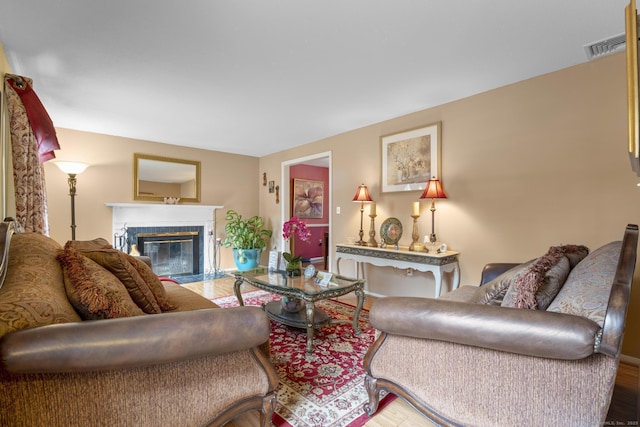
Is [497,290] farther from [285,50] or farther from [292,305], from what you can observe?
[285,50]

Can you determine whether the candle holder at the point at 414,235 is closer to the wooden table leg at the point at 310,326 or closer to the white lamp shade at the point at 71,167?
the wooden table leg at the point at 310,326

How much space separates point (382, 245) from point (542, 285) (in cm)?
222

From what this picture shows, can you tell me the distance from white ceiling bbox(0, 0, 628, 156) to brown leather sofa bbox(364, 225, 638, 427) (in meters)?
1.48

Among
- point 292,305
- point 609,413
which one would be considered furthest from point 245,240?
point 609,413

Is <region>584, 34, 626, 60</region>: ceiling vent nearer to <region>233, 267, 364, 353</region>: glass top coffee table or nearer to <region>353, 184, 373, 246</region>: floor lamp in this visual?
<region>353, 184, 373, 246</region>: floor lamp

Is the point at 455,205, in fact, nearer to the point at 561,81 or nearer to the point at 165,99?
the point at 561,81

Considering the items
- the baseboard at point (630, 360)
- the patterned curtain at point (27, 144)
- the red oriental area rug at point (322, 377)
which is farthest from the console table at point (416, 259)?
the patterned curtain at point (27, 144)

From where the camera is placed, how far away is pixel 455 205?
3.02 metres

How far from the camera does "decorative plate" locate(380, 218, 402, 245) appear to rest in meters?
3.45

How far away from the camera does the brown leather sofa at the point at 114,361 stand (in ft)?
2.65

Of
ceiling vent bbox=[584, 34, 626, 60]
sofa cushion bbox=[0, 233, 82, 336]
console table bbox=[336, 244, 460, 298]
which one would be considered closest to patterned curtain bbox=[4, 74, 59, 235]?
sofa cushion bbox=[0, 233, 82, 336]

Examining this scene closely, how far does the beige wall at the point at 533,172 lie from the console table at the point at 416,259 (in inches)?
5.2

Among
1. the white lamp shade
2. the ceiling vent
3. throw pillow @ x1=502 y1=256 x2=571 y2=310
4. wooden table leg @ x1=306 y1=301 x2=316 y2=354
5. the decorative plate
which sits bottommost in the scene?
wooden table leg @ x1=306 y1=301 x2=316 y2=354

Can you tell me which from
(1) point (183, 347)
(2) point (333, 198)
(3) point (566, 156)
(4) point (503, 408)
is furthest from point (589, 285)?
(2) point (333, 198)
